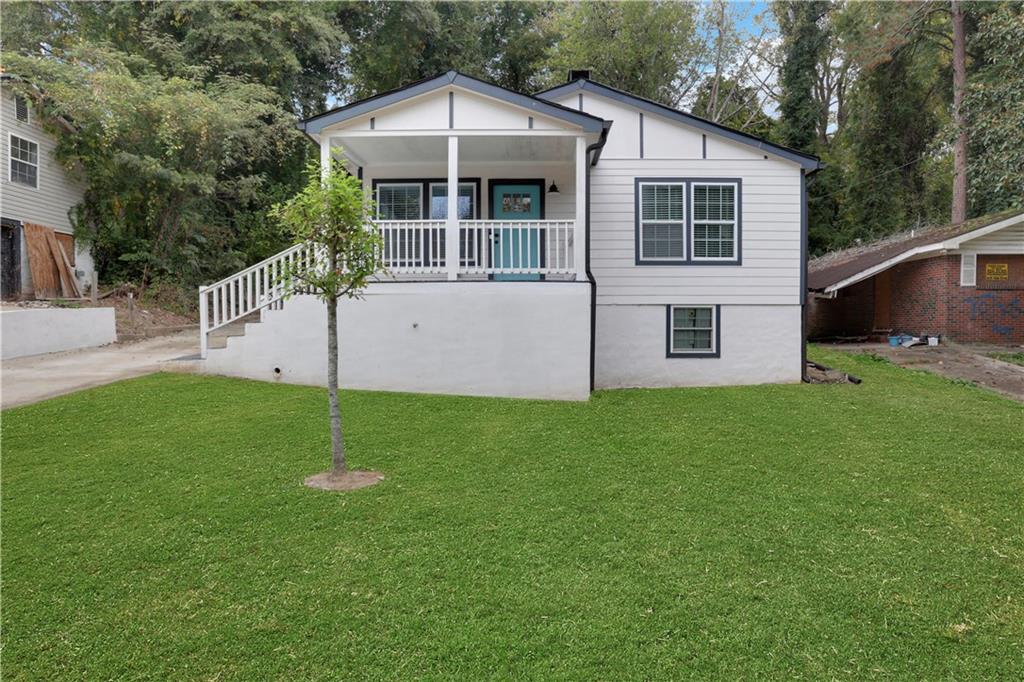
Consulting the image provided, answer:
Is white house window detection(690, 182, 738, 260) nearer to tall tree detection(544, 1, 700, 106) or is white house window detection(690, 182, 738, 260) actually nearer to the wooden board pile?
the wooden board pile

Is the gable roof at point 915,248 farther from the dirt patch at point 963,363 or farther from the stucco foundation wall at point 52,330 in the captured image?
the stucco foundation wall at point 52,330

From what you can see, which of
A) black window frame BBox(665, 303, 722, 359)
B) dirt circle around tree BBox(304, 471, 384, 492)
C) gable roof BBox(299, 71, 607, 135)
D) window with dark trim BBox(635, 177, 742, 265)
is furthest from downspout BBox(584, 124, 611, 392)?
dirt circle around tree BBox(304, 471, 384, 492)

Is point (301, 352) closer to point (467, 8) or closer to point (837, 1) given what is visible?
point (467, 8)

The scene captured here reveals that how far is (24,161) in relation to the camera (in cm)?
1509

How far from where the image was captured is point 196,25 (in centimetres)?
1945

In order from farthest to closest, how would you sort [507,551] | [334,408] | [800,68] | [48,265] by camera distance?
1. [800,68]
2. [48,265]
3. [334,408]
4. [507,551]

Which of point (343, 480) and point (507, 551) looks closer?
A: point (507, 551)

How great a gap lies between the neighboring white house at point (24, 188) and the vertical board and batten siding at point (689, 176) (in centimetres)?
1435

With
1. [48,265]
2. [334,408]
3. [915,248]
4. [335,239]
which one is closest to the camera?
[335,239]

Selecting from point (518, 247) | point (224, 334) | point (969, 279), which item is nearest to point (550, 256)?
point (518, 247)

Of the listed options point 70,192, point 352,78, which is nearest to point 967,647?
point 70,192

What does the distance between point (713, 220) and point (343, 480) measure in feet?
26.7

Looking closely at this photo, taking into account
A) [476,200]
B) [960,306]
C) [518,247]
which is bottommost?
[960,306]

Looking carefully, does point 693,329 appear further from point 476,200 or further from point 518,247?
point 476,200
